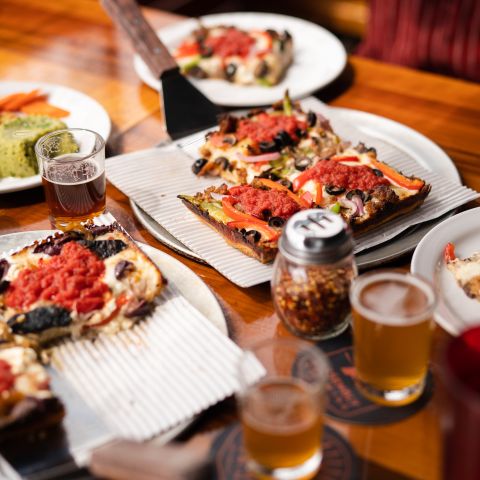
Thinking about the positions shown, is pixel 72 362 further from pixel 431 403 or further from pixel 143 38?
pixel 143 38

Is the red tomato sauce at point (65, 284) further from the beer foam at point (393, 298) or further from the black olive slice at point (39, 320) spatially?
the beer foam at point (393, 298)

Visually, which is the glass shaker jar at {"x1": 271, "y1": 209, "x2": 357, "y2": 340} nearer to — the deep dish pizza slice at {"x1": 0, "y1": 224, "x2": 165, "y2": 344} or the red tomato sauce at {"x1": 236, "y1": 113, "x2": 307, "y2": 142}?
the deep dish pizza slice at {"x1": 0, "y1": 224, "x2": 165, "y2": 344}

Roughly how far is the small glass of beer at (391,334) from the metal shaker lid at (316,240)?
0.25ft

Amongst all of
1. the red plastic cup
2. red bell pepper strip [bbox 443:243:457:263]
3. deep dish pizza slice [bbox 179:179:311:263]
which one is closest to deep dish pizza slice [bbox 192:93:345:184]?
deep dish pizza slice [bbox 179:179:311:263]

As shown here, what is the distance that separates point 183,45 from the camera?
3.10 metres

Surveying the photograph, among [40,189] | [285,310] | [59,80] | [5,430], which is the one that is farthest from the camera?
[59,80]

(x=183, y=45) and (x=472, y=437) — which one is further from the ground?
(x=472, y=437)

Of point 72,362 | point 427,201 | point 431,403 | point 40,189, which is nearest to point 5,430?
point 72,362

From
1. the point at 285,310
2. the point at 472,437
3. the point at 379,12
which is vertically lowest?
the point at 379,12

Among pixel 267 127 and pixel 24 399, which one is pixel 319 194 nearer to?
pixel 267 127

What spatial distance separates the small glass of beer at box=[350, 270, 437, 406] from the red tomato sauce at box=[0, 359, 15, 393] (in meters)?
0.67

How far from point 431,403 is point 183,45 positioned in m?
2.04

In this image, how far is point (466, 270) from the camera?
1779 millimetres

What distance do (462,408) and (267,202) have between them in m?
0.99
